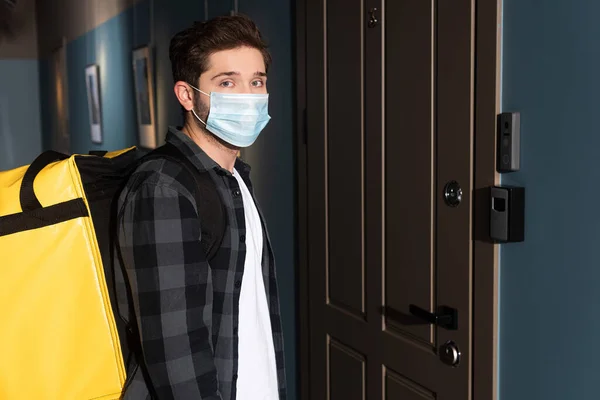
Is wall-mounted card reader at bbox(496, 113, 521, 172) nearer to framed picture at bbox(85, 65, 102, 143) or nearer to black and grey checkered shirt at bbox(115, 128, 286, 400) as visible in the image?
black and grey checkered shirt at bbox(115, 128, 286, 400)

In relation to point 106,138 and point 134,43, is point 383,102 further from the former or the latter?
point 106,138

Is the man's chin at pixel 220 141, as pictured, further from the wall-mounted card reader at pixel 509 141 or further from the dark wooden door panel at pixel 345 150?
the dark wooden door panel at pixel 345 150

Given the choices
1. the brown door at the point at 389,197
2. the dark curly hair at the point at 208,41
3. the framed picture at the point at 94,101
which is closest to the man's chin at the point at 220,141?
the dark curly hair at the point at 208,41

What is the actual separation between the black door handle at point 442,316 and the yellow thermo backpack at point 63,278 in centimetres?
82

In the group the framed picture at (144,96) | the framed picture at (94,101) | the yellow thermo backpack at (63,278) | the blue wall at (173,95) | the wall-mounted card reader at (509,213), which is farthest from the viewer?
the framed picture at (94,101)

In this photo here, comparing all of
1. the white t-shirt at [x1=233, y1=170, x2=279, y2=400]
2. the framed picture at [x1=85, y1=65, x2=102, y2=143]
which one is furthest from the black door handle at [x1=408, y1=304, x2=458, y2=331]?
the framed picture at [x1=85, y1=65, x2=102, y2=143]

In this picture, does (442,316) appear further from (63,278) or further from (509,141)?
(63,278)

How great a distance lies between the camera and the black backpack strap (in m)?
1.44

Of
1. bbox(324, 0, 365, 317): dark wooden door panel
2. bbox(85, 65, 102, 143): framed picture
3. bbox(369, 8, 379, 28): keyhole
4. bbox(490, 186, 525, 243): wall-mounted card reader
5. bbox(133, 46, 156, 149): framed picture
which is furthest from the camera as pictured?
bbox(85, 65, 102, 143): framed picture

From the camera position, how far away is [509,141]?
173cm

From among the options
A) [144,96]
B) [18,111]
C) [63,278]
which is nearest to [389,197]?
[63,278]

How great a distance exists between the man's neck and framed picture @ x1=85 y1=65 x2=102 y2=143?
14.6 feet

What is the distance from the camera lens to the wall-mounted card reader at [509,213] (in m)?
1.71

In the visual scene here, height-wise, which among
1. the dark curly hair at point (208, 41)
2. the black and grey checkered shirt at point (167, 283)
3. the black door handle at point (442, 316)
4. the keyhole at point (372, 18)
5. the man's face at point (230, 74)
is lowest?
the black door handle at point (442, 316)
